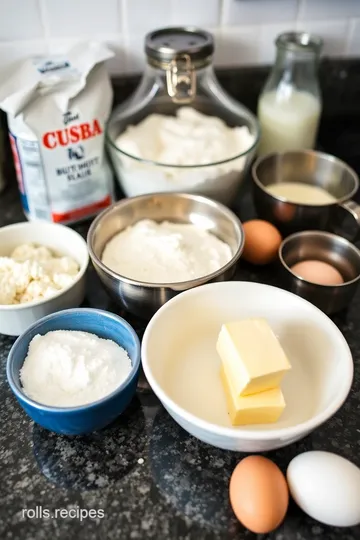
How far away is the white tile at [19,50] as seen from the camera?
41.9 inches

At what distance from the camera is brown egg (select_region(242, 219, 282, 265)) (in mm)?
963

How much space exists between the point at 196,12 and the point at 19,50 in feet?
1.15

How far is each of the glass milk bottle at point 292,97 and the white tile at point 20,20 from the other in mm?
460

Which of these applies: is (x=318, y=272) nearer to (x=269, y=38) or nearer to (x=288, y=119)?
(x=288, y=119)

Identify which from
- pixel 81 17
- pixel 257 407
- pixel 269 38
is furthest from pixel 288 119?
pixel 257 407

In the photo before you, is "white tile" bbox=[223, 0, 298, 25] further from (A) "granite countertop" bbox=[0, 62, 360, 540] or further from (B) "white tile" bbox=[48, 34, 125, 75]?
(A) "granite countertop" bbox=[0, 62, 360, 540]

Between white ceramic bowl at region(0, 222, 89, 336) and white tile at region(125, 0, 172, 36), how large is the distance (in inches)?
→ 17.4

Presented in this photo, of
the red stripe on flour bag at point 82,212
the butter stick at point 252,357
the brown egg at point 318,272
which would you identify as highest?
the butter stick at point 252,357

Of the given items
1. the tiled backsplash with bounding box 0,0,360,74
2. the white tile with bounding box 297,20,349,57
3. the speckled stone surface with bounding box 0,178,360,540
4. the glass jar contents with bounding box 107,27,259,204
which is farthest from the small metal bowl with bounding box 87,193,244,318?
the white tile with bounding box 297,20,349,57

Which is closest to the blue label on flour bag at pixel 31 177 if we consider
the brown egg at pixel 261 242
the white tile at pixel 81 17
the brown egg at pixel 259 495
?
the white tile at pixel 81 17

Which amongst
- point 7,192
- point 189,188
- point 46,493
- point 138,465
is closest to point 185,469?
point 138,465

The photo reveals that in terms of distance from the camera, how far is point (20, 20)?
1038 millimetres

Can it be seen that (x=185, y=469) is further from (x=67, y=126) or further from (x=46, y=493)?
(x=67, y=126)

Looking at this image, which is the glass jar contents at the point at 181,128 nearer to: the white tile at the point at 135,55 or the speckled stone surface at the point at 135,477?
the white tile at the point at 135,55
